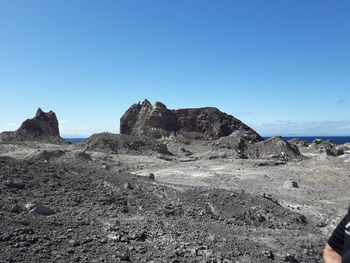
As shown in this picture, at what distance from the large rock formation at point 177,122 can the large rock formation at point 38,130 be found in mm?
15526

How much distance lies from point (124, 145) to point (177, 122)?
31680mm

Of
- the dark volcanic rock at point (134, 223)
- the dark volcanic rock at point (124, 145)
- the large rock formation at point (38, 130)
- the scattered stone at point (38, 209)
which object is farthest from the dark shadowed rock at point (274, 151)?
the scattered stone at point (38, 209)

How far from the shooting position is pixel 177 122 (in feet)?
203

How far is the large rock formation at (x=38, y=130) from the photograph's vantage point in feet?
127

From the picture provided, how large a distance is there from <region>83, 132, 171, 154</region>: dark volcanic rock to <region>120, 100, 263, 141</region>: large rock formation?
2409cm

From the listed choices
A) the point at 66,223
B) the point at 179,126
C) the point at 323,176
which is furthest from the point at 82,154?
the point at 179,126

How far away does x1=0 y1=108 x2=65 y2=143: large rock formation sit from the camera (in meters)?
38.6

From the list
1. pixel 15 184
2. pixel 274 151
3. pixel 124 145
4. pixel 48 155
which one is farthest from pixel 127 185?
pixel 274 151

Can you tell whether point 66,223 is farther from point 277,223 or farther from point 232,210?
point 277,223

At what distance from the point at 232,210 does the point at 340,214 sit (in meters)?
3.99

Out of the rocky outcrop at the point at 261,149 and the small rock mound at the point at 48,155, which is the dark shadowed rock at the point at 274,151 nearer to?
the rocky outcrop at the point at 261,149

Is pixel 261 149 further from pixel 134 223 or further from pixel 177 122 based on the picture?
pixel 177 122

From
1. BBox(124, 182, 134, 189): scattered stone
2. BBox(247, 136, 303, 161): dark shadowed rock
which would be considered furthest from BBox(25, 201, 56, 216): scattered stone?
BBox(247, 136, 303, 161): dark shadowed rock

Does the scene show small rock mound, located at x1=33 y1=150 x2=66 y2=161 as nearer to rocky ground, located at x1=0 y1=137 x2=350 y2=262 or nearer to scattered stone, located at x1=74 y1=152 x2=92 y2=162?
scattered stone, located at x1=74 y1=152 x2=92 y2=162
